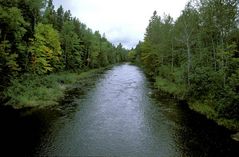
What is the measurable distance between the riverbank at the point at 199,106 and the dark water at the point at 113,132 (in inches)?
31.0

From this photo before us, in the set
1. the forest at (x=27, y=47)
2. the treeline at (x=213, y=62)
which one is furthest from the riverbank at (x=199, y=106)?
the forest at (x=27, y=47)

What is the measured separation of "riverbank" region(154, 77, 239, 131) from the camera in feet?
73.6

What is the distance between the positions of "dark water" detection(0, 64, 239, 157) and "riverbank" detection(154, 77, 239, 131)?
0.79 metres

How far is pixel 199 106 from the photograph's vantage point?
28516 millimetres

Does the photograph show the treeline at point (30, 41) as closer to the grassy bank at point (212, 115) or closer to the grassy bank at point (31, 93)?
the grassy bank at point (31, 93)

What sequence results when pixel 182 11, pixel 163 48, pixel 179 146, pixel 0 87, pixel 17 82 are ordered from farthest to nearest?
pixel 163 48, pixel 182 11, pixel 17 82, pixel 0 87, pixel 179 146

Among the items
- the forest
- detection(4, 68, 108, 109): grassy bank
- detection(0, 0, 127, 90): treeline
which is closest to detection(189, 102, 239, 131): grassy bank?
detection(4, 68, 108, 109): grassy bank

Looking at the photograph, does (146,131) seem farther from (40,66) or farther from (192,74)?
(40,66)

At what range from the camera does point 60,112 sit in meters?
26.9

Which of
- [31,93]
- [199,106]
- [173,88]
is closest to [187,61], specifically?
[173,88]

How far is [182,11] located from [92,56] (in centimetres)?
4814

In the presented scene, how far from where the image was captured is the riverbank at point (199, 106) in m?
22.4

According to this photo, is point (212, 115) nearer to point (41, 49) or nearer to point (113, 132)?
point (113, 132)

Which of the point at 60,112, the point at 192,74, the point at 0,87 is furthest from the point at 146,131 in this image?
the point at 0,87
